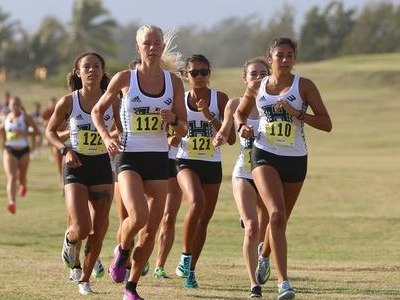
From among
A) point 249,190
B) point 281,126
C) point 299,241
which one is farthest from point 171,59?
point 299,241

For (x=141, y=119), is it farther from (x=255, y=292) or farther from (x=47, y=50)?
(x=47, y=50)

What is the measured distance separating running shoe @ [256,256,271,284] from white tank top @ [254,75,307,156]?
4.89ft

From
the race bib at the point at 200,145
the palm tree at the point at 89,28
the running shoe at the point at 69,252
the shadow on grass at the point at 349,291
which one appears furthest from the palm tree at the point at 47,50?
the shadow on grass at the point at 349,291

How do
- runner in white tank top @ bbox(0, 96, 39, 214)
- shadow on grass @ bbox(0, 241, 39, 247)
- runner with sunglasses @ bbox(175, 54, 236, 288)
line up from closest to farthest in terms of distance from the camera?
runner with sunglasses @ bbox(175, 54, 236, 288), shadow on grass @ bbox(0, 241, 39, 247), runner in white tank top @ bbox(0, 96, 39, 214)

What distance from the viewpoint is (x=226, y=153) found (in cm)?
4494

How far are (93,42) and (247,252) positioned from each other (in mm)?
86743

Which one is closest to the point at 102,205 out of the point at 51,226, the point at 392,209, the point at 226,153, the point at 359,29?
the point at 51,226

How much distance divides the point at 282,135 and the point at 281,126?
81mm

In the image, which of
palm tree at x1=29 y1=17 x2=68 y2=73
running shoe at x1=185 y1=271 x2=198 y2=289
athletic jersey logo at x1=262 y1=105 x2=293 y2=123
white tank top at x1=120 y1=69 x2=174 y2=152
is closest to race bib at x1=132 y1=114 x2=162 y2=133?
white tank top at x1=120 y1=69 x2=174 y2=152

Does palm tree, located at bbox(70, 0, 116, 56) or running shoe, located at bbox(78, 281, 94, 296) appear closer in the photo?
running shoe, located at bbox(78, 281, 94, 296)

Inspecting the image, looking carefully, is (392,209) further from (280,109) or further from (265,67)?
(280,109)

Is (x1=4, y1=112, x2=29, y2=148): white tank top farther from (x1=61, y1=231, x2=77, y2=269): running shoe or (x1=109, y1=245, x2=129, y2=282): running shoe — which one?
(x1=109, y1=245, x2=129, y2=282): running shoe

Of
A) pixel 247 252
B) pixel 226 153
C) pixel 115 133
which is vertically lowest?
pixel 226 153

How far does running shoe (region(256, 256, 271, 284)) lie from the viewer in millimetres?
10875
